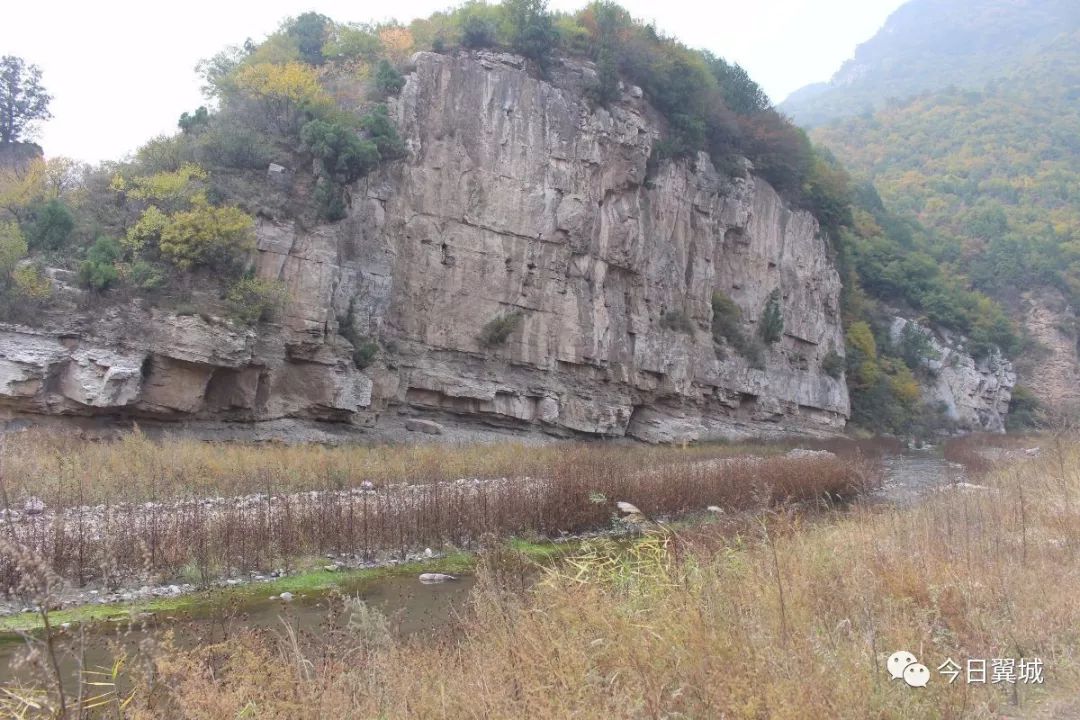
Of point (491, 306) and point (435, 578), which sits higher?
point (491, 306)

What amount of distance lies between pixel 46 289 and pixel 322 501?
14.3 m

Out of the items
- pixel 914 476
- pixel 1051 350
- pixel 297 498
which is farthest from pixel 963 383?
pixel 297 498

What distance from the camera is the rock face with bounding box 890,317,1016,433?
205 feet

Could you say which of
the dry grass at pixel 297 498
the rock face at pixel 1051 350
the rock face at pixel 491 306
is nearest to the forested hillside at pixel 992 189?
the rock face at pixel 1051 350

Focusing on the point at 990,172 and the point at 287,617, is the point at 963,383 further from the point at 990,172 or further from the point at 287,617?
the point at 287,617

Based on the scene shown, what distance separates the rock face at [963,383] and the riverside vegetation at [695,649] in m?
61.7

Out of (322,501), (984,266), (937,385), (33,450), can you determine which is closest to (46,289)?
(33,450)

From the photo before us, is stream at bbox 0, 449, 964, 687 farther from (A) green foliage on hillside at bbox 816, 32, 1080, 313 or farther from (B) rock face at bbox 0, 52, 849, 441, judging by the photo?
(A) green foliage on hillside at bbox 816, 32, 1080, 313

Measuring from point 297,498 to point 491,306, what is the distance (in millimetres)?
18782

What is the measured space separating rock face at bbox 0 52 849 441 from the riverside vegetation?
18658 millimetres

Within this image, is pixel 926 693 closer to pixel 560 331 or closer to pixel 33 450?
pixel 33 450

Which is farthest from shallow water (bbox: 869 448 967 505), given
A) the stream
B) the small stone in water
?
the stream

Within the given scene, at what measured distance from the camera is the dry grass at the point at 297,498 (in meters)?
12.5

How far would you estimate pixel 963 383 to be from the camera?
207ft
